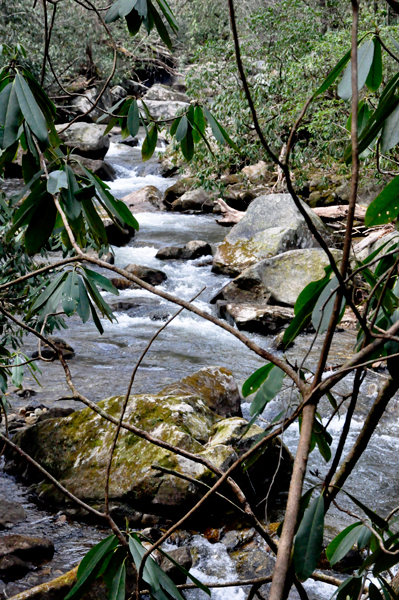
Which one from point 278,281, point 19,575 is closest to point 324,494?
point 19,575

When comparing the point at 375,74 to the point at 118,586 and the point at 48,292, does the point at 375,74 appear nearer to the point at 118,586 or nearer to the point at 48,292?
the point at 48,292

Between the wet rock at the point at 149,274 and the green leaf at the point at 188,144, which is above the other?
the green leaf at the point at 188,144

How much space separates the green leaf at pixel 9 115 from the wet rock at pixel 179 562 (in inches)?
98.8

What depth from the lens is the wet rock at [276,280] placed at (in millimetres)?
8312

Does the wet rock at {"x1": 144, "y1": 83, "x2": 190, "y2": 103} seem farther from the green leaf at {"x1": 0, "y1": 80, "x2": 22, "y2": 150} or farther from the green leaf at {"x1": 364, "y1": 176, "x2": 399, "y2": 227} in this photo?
the green leaf at {"x1": 364, "y1": 176, "x2": 399, "y2": 227}

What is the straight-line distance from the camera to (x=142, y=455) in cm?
378

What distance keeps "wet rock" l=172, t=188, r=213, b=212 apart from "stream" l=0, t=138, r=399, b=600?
150 centimetres

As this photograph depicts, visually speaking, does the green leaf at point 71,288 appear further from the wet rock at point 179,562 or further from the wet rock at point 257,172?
the wet rock at point 257,172

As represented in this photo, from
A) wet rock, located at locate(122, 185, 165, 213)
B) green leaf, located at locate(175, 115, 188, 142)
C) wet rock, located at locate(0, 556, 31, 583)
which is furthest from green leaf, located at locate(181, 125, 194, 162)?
wet rock, located at locate(122, 185, 165, 213)

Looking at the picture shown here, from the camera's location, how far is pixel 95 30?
770 inches

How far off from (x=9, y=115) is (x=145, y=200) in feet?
42.9

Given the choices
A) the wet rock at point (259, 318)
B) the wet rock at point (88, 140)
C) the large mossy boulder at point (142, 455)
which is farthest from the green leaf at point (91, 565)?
the wet rock at point (88, 140)

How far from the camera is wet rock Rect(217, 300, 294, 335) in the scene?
24.6ft

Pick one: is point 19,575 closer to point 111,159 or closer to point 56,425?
point 56,425
